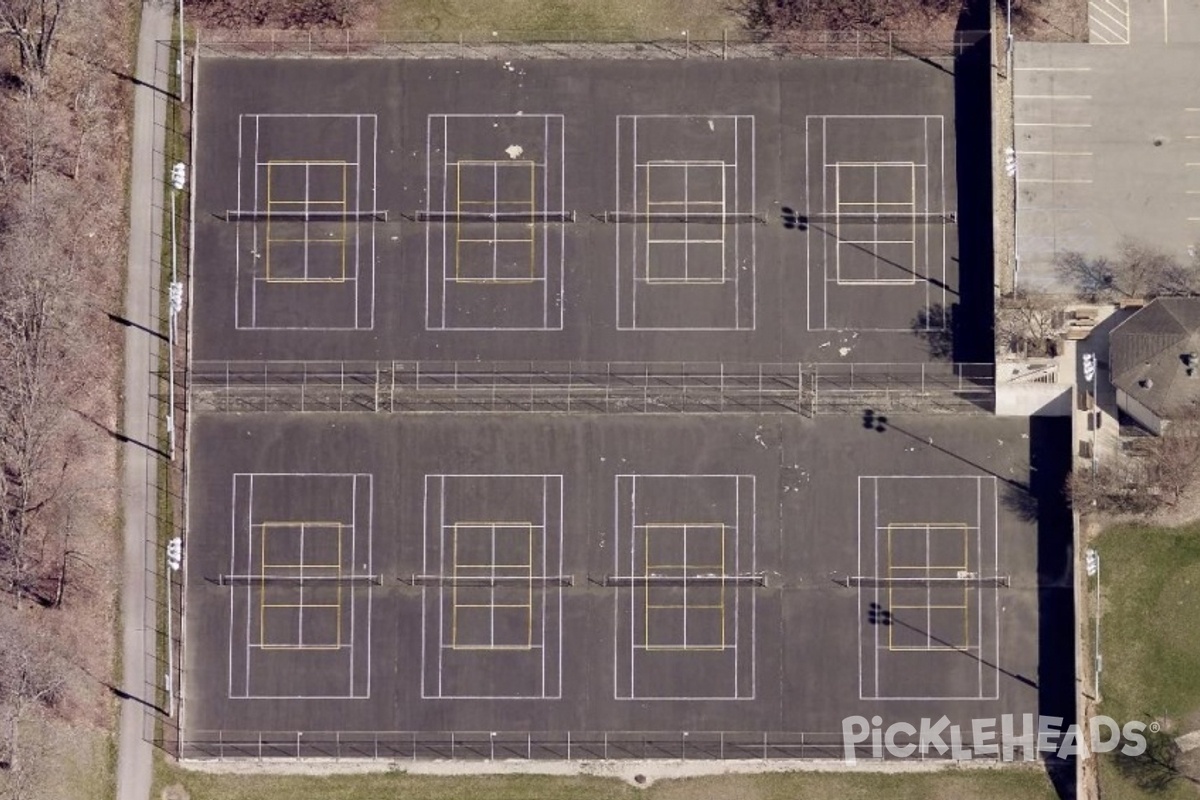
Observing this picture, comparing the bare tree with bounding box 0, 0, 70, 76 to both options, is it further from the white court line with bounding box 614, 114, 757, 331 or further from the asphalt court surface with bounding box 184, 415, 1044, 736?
the white court line with bounding box 614, 114, 757, 331

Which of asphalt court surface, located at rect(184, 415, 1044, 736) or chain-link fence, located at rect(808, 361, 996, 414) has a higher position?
chain-link fence, located at rect(808, 361, 996, 414)

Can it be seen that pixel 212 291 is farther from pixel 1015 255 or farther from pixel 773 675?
pixel 1015 255

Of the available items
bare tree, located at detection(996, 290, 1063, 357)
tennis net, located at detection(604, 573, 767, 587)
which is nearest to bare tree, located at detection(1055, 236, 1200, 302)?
bare tree, located at detection(996, 290, 1063, 357)

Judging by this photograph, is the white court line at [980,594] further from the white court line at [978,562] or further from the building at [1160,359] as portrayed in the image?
the building at [1160,359]

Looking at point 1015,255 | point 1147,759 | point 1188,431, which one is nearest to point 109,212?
point 1015,255

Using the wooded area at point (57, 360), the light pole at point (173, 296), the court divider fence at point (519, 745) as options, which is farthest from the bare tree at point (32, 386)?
the court divider fence at point (519, 745)

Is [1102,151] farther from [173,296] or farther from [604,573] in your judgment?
[173,296]
